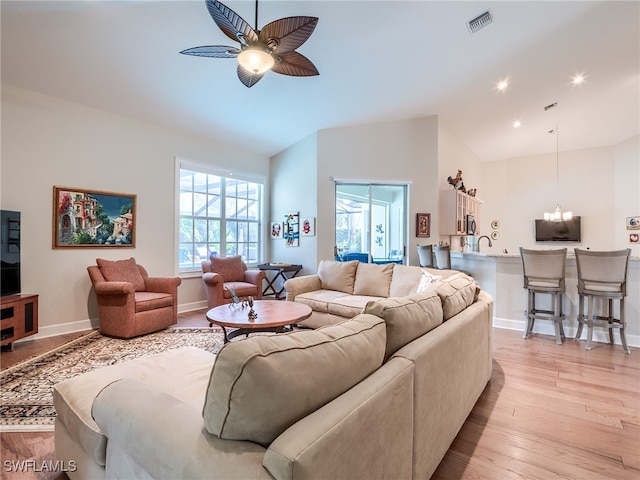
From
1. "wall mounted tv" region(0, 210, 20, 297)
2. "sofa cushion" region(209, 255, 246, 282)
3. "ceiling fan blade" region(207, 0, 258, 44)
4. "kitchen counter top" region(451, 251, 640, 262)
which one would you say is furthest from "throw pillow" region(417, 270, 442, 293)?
"wall mounted tv" region(0, 210, 20, 297)

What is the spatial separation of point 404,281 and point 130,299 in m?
3.17

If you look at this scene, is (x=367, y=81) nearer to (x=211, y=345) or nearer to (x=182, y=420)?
(x=211, y=345)

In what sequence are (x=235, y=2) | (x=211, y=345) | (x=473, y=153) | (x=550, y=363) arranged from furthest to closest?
(x=473, y=153) < (x=211, y=345) < (x=550, y=363) < (x=235, y=2)

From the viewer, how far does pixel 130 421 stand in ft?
3.16

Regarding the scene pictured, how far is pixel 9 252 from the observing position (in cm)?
333

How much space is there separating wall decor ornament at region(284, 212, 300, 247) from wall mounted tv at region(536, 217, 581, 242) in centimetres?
602

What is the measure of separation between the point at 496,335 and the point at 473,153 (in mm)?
5155

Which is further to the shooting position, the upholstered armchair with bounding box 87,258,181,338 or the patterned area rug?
the upholstered armchair with bounding box 87,258,181,338

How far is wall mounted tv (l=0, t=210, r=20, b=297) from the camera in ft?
10.7

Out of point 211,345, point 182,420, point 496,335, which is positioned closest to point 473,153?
point 496,335

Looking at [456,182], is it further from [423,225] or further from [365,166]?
[365,166]

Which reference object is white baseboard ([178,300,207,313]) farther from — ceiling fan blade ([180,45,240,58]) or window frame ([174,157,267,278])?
ceiling fan blade ([180,45,240,58])

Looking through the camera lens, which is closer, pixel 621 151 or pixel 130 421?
pixel 130 421

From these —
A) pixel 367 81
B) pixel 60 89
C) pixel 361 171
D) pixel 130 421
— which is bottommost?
pixel 130 421
